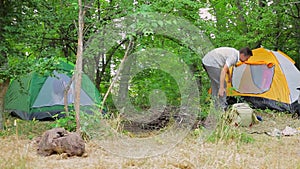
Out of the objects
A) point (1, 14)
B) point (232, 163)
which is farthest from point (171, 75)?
point (232, 163)

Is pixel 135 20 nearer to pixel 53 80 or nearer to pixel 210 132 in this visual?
pixel 210 132

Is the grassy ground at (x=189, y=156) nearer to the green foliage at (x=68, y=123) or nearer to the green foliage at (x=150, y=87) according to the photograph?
the green foliage at (x=68, y=123)

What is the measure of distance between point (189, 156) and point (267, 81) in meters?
4.46

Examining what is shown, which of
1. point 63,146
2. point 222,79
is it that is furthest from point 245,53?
point 63,146

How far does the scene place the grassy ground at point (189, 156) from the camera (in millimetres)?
2965

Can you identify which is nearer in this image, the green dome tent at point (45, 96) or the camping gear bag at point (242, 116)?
the camping gear bag at point (242, 116)

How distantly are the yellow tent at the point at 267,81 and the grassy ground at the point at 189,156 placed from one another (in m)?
2.44

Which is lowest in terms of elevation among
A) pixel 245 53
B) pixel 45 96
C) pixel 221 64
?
pixel 45 96

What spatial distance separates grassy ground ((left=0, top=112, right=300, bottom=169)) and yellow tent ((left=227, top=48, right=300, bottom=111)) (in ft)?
8.01

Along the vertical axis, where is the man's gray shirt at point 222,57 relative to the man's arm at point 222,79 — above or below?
above

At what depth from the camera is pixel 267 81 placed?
7.19 m

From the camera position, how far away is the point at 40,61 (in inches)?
170

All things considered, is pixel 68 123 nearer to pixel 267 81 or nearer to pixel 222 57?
pixel 222 57

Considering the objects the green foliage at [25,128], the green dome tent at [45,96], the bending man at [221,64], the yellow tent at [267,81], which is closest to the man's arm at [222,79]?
the bending man at [221,64]
